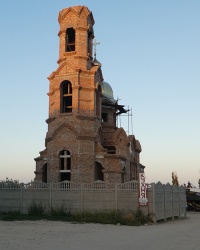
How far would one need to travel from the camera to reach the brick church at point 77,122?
2552 centimetres

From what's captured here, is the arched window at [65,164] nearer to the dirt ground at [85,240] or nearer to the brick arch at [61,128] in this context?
the brick arch at [61,128]

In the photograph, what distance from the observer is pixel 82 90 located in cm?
2666

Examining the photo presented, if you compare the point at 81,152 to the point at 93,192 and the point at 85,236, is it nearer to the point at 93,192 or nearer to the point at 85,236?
the point at 93,192

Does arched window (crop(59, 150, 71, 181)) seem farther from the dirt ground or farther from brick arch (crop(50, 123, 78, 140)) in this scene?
the dirt ground

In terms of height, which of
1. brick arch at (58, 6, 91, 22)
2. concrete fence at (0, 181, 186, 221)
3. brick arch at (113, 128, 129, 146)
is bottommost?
concrete fence at (0, 181, 186, 221)

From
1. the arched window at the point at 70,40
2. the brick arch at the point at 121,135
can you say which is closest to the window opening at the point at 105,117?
the brick arch at the point at 121,135

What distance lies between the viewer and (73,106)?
26.3 metres

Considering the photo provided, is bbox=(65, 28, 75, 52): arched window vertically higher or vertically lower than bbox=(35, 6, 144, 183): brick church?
higher

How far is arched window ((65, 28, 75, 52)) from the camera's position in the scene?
2812 centimetres

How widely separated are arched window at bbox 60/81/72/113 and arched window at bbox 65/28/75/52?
9.25 ft

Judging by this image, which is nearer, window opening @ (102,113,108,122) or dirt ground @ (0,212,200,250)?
dirt ground @ (0,212,200,250)

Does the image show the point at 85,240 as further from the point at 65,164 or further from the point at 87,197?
the point at 65,164

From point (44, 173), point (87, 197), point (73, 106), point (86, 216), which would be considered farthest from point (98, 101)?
point (86, 216)

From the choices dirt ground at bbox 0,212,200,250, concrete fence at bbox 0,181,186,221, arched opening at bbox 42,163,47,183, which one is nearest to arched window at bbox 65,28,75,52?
arched opening at bbox 42,163,47,183
